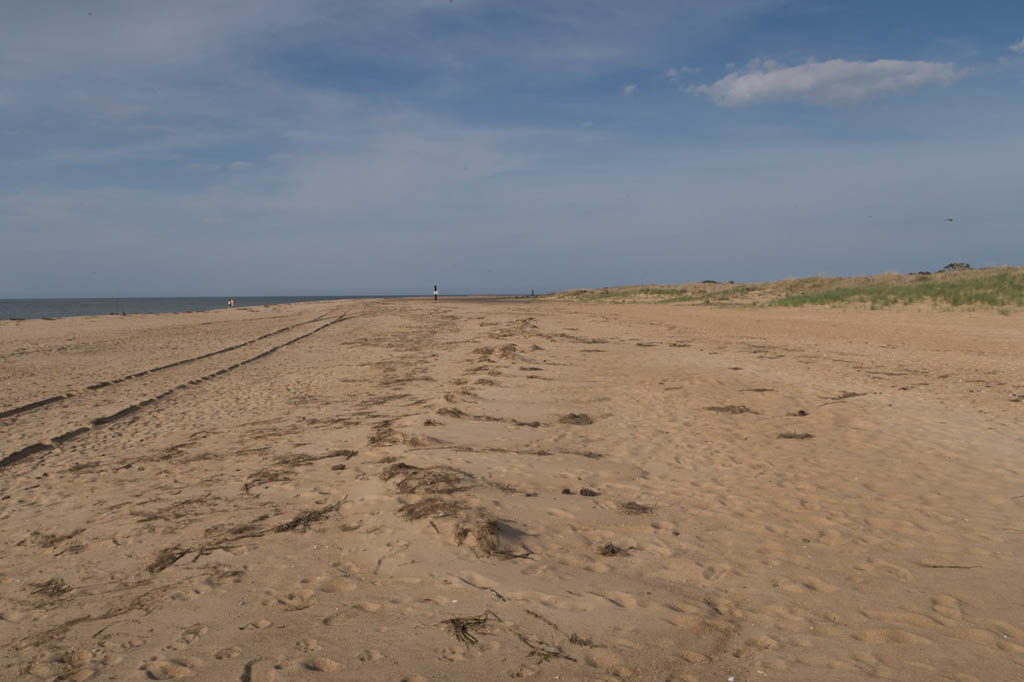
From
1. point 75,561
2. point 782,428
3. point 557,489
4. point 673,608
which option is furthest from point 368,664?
point 782,428

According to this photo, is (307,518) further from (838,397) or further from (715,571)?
(838,397)

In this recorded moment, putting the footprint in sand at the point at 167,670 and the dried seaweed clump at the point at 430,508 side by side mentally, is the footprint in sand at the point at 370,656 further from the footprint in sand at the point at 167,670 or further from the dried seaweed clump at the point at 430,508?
the dried seaweed clump at the point at 430,508

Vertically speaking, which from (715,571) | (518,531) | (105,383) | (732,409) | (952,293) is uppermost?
(952,293)

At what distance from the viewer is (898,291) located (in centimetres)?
2778

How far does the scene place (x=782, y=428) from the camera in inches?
303

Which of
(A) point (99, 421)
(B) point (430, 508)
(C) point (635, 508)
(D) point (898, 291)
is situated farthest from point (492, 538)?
(D) point (898, 291)

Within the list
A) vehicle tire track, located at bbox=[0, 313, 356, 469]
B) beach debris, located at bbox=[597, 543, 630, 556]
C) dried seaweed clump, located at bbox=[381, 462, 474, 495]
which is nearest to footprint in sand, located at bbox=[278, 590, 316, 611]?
dried seaweed clump, located at bbox=[381, 462, 474, 495]

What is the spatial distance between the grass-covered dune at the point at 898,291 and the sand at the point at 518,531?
622 inches

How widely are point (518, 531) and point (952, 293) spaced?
26.8 metres

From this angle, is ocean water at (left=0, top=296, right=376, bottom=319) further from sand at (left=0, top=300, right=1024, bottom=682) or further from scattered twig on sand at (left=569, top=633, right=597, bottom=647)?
scattered twig on sand at (left=569, top=633, right=597, bottom=647)

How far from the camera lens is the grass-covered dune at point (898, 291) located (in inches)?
924

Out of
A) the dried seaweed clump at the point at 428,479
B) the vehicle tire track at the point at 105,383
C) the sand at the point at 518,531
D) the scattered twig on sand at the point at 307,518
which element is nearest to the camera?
the sand at the point at 518,531

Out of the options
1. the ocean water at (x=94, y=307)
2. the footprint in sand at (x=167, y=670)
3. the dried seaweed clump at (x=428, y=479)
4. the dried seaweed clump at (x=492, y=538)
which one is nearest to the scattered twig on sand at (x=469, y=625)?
the dried seaweed clump at (x=492, y=538)

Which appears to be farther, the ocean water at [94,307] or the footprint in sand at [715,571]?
the ocean water at [94,307]
